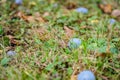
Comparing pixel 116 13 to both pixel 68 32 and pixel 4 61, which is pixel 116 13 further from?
pixel 4 61

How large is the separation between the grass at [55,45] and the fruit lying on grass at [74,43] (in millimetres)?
48

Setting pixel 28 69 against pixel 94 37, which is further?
pixel 94 37

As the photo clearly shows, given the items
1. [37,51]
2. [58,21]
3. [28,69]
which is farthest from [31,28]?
[28,69]

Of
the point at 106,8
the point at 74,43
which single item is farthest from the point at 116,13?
the point at 74,43

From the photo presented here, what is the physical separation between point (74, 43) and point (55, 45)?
185 mm

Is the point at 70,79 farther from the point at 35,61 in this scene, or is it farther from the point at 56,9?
the point at 56,9

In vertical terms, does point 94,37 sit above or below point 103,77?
above

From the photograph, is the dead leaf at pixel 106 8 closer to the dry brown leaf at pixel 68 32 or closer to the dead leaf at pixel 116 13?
the dead leaf at pixel 116 13

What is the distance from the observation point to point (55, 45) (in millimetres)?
2451

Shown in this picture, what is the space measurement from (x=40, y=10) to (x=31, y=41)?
0.94 meters

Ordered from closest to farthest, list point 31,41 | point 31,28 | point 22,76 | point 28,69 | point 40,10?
1. point 22,76
2. point 28,69
3. point 31,41
4. point 31,28
5. point 40,10

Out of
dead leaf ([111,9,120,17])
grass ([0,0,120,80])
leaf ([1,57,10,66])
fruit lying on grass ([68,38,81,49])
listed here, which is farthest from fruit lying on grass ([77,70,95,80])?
dead leaf ([111,9,120,17])

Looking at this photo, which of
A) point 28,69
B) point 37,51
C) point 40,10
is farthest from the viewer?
point 40,10

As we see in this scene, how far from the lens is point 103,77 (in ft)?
6.84
